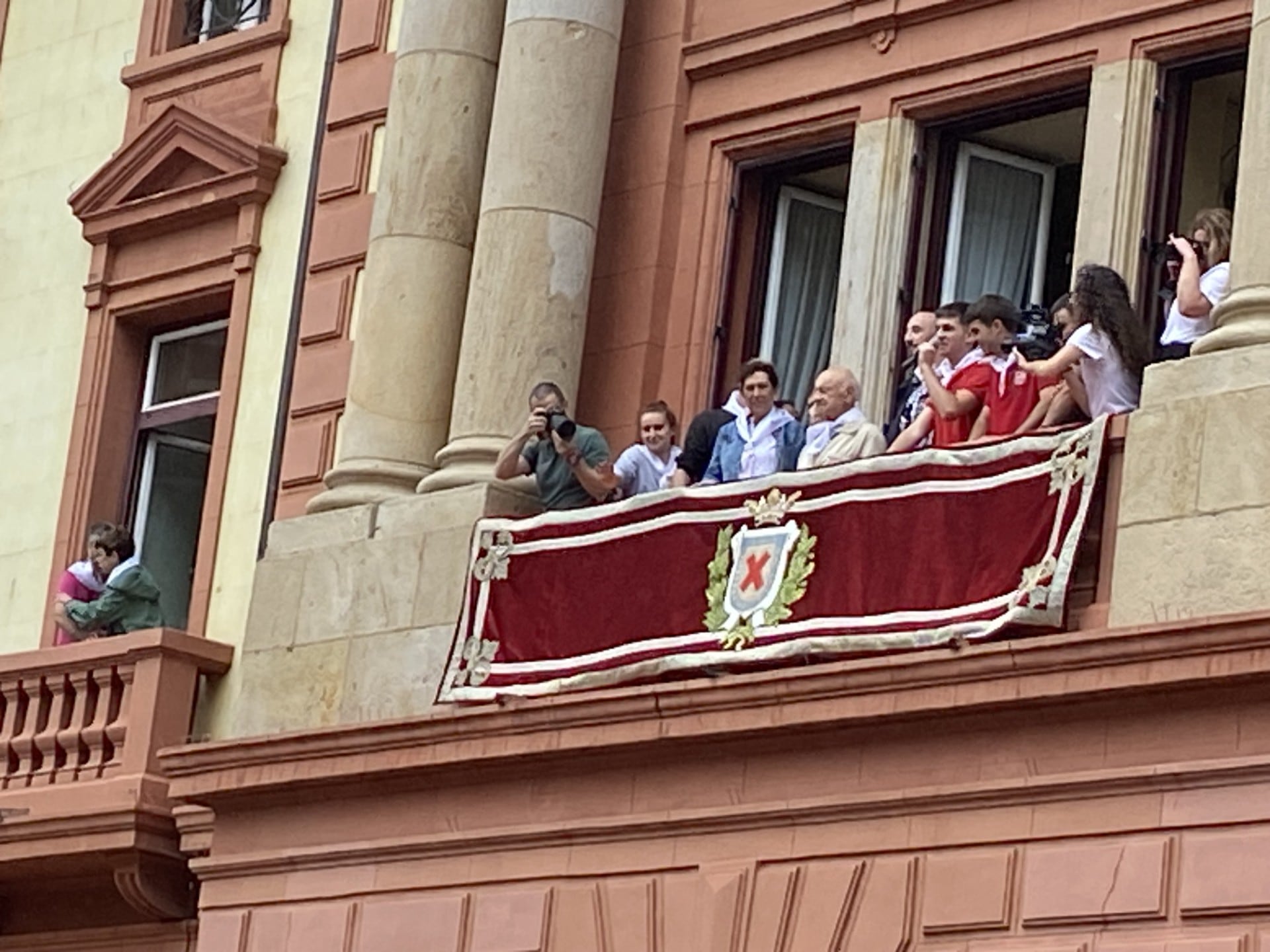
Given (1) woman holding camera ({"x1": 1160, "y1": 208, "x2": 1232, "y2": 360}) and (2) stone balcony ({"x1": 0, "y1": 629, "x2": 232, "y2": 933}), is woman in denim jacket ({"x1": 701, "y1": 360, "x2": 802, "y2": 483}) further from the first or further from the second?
(2) stone balcony ({"x1": 0, "y1": 629, "x2": 232, "y2": 933})

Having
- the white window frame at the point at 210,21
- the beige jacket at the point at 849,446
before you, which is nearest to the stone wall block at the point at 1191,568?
the beige jacket at the point at 849,446

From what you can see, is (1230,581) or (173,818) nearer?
(1230,581)

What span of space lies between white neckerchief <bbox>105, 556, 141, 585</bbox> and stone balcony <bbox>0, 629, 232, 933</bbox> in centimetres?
65

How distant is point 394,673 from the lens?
23.7m

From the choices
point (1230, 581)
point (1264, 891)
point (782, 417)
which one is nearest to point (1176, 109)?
point (782, 417)

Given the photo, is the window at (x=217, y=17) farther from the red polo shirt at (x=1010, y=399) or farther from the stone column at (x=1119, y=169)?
the red polo shirt at (x=1010, y=399)

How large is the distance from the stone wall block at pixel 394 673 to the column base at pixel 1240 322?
5301mm

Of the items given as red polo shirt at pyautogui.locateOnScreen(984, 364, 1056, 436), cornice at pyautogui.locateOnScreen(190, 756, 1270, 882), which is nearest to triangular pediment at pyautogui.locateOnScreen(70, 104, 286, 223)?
cornice at pyautogui.locateOnScreen(190, 756, 1270, 882)

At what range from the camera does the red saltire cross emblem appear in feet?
70.3

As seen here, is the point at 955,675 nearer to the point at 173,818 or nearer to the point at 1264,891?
the point at 1264,891

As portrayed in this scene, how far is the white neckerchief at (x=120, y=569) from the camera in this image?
1036 inches

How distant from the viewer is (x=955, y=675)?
1969 cm

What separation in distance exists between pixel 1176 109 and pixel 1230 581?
4.44 metres

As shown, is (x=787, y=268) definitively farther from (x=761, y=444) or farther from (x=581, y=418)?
(x=761, y=444)
